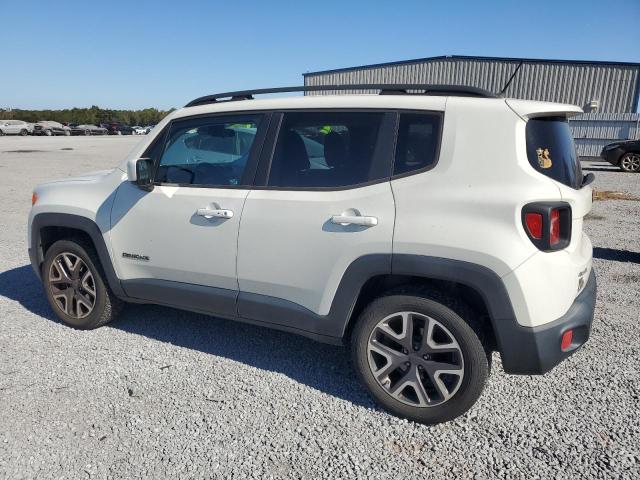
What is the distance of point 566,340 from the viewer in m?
2.44

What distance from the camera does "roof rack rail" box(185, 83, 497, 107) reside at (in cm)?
260

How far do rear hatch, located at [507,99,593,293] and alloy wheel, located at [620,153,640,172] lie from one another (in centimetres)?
1521

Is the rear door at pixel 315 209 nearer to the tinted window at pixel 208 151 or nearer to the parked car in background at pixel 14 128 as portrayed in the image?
the tinted window at pixel 208 151

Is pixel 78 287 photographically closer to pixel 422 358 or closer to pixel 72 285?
pixel 72 285

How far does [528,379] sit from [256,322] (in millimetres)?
1841

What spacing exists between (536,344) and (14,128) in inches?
2196

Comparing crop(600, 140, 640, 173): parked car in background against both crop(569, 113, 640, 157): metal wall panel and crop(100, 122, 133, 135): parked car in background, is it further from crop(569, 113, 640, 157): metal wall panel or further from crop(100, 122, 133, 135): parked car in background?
crop(100, 122, 133, 135): parked car in background

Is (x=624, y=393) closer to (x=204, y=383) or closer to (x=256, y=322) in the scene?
(x=256, y=322)

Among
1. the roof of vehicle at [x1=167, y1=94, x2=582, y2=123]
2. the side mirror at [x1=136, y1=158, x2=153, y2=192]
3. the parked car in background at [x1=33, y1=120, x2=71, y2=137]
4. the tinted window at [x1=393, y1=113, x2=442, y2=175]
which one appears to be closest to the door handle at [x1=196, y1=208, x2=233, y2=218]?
the side mirror at [x1=136, y1=158, x2=153, y2=192]

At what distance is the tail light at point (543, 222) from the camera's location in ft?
7.42

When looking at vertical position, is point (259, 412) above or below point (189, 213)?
below

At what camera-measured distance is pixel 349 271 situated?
8.68 ft

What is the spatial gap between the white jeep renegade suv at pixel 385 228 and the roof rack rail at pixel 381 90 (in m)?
0.01

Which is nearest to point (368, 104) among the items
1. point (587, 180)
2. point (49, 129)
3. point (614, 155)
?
point (587, 180)
